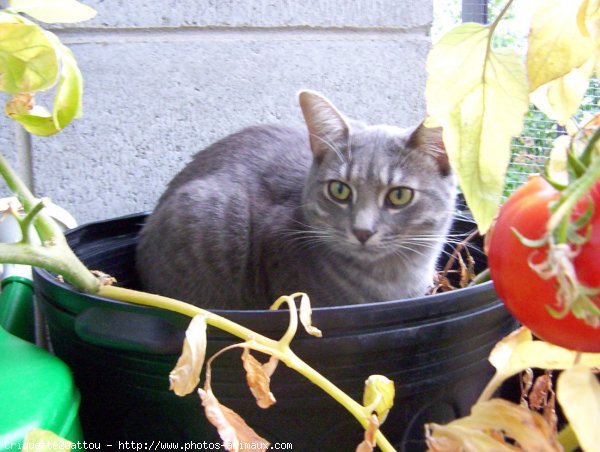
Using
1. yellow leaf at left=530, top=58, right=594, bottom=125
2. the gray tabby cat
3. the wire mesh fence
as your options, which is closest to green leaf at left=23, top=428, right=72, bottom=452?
yellow leaf at left=530, top=58, right=594, bottom=125

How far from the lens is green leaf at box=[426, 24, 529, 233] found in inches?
14.6

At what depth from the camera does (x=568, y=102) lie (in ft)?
1.49

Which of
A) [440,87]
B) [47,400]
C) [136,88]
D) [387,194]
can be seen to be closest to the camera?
[440,87]

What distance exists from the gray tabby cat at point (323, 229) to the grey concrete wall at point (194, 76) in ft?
0.65

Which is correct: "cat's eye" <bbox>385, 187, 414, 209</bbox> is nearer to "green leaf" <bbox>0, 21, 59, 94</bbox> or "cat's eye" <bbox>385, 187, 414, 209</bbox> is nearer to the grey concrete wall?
the grey concrete wall

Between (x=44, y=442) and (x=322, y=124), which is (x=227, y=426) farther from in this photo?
(x=322, y=124)

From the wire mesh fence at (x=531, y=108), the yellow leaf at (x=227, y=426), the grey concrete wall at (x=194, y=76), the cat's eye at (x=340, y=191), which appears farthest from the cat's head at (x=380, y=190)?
the yellow leaf at (x=227, y=426)

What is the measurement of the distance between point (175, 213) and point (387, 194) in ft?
1.15

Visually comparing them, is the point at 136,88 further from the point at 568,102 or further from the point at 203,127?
the point at 568,102

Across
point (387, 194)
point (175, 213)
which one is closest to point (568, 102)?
point (387, 194)

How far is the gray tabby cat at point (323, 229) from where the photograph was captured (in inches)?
40.6

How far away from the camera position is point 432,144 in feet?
3.37

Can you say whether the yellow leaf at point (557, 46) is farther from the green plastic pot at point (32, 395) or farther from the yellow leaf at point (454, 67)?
the green plastic pot at point (32, 395)

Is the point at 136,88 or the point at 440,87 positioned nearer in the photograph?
the point at 440,87
